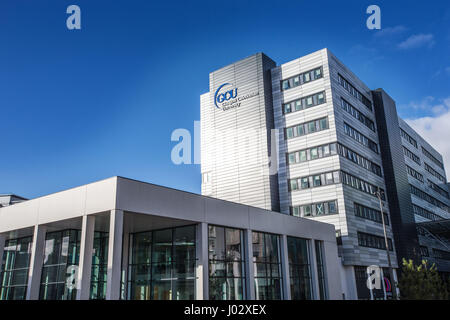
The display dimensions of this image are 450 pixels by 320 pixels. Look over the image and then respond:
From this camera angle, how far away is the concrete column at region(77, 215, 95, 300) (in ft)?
67.2

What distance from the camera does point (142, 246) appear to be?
90.3ft

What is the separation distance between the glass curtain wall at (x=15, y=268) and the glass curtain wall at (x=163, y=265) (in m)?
8.22

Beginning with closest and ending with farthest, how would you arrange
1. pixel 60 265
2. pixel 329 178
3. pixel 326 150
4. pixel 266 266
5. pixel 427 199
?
pixel 60 265 < pixel 266 266 < pixel 329 178 < pixel 326 150 < pixel 427 199

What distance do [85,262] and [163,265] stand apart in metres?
6.02

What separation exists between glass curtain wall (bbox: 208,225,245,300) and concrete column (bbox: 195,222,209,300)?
0.78 m

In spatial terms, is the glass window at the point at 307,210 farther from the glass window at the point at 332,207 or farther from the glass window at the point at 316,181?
the glass window at the point at 316,181

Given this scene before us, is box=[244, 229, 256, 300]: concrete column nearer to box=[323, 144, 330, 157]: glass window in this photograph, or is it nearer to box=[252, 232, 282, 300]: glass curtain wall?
box=[252, 232, 282, 300]: glass curtain wall

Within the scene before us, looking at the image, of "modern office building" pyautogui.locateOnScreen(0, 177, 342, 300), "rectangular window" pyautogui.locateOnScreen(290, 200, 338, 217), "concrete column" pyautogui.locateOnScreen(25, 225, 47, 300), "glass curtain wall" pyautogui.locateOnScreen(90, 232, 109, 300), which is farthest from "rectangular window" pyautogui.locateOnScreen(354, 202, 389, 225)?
"concrete column" pyautogui.locateOnScreen(25, 225, 47, 300)

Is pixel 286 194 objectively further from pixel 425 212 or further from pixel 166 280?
pixel 425 212

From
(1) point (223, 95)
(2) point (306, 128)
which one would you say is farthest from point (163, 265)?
(1) point (223, 95)

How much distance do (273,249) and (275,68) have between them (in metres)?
28.7

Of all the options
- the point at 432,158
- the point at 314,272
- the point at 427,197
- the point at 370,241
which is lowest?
→ the point at 314,272

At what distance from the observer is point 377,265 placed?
47.2 meters

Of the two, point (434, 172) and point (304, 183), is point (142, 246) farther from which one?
point (434, 172)
